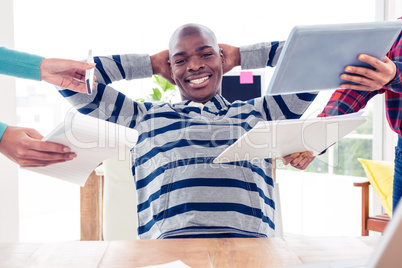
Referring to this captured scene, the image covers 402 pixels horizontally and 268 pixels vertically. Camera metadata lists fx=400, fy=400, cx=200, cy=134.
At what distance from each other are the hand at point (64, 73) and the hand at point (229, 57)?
0.52m

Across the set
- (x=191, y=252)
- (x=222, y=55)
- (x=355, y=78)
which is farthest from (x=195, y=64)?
(x=191, y=252)

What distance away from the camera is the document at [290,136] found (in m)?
0.94

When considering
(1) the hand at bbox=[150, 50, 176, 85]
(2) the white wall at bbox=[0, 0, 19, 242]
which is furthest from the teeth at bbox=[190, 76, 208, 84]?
(2) the white wall at bbox=[0, 0, 19, 242]

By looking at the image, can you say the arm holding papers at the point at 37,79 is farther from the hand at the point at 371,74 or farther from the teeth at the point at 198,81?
the hand at the point at 371,74

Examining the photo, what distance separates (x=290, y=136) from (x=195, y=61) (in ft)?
1.61

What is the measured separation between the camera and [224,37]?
13.0ft

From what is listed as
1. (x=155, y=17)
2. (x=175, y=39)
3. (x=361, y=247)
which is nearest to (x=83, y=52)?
(x=155, y=17)

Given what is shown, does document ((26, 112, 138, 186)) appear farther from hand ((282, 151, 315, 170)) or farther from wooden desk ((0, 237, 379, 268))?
hand ((282, 151, 315, 170))

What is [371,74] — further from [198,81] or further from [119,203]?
[119,203]

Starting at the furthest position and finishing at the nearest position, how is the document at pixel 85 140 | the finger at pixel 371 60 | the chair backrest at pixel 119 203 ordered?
the chair backrest at pixel 119 203
the finger at pixel 371 60
the document at pixel 85 140

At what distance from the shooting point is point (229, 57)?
1505 millimetres

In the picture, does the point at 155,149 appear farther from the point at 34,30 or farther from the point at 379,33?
the point at 34,30

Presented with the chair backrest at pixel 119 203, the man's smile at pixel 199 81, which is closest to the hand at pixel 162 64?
the man's smile at pixel 199 81

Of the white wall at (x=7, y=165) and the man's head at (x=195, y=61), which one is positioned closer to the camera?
the man's head at (x=195, y=61)
